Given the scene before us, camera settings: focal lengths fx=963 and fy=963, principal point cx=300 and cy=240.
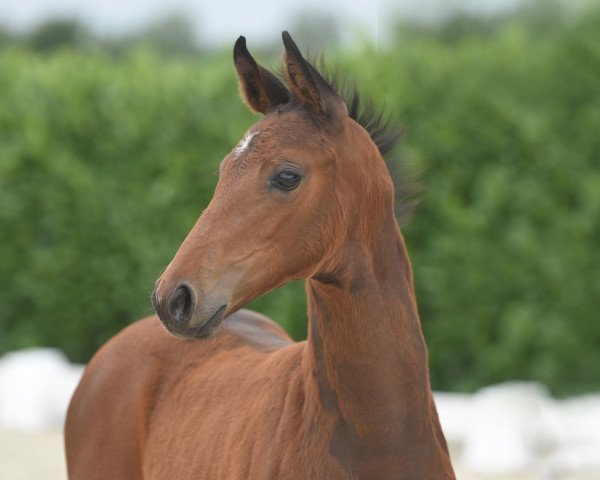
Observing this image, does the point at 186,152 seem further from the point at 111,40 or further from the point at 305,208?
the point at 111,40

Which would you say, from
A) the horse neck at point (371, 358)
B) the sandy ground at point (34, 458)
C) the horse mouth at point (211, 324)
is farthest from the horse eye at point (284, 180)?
the sandy ground at point (34, 458)

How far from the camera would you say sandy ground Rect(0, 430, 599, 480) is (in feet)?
22.0

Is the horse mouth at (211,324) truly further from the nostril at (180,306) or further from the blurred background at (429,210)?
the blurred background at (429,210)

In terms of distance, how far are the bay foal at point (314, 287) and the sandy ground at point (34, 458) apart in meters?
3.62

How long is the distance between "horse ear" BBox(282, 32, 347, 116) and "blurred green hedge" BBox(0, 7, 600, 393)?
297 cm

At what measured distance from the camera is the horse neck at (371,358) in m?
2.61

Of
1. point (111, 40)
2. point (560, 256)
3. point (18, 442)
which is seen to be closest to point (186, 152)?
point (18, 442)

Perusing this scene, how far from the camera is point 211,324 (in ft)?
7.64

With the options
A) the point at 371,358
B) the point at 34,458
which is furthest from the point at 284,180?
the point at 34,458

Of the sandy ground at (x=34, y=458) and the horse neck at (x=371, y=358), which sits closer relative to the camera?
the horse neck at (x=371, y=358)

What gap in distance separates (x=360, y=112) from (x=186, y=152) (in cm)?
550

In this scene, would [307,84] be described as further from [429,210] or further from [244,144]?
[429,210]

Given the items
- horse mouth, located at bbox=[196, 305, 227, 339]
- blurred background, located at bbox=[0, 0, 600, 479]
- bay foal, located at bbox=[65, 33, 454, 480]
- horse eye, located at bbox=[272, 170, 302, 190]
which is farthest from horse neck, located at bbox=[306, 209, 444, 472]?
blurred background, located at bbox=[0, 0, 600, 479]

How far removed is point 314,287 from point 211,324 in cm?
A: 46
